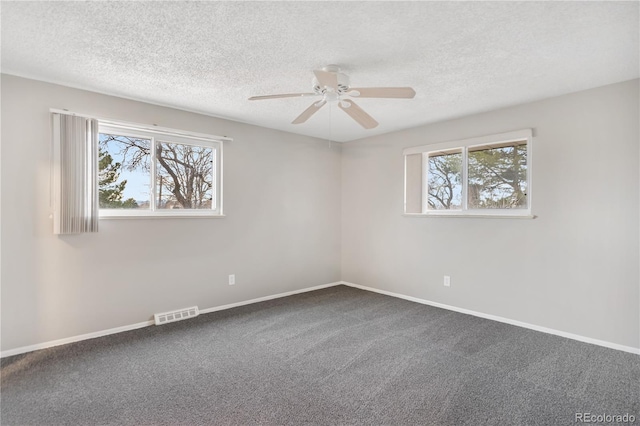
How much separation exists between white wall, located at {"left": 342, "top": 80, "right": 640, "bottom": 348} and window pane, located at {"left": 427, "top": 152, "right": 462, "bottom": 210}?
221 millimetres

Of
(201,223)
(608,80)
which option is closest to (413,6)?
(608,80)

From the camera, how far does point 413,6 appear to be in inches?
71.4

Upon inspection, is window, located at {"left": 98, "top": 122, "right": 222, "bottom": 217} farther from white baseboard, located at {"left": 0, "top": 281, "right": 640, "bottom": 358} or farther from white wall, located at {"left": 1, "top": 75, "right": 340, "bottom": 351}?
white baseboard, located at {"left": 0, "top": 281, "right": 640, "bottom": 358}

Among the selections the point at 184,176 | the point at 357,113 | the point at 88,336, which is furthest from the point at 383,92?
the point at 88,336

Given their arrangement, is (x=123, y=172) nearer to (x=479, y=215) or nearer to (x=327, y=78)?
(x=327, y=78)

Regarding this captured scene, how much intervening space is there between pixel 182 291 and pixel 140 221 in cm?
91

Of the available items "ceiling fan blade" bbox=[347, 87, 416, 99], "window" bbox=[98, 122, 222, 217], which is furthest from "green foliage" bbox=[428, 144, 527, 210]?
"window" bbox=[98, 122, 222, 217]

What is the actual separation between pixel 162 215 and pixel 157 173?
47 centimetres

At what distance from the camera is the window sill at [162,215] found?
10.5 feet

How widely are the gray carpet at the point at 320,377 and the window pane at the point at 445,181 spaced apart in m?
1.49

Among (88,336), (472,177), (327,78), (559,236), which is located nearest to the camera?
(327,78)

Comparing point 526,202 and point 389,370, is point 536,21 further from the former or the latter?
point 389,370

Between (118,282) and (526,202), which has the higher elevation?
(526,202)

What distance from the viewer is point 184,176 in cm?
379
